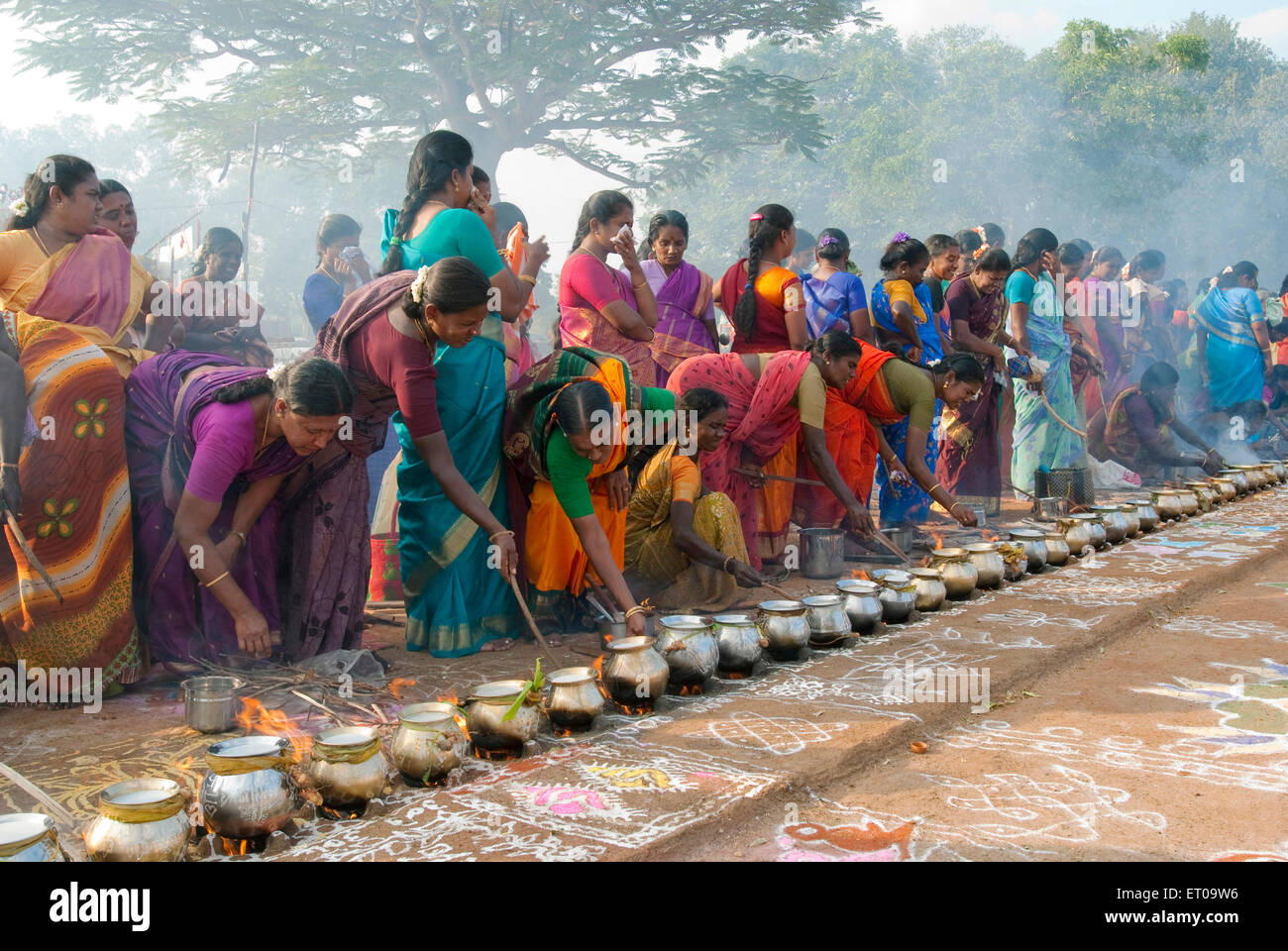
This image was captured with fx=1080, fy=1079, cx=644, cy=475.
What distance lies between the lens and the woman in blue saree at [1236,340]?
32.7ft

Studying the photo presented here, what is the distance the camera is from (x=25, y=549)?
3.27 m

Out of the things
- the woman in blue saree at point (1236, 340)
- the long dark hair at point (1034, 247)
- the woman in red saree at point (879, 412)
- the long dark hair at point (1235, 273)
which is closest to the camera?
the woman in red saree at point (879, 412)

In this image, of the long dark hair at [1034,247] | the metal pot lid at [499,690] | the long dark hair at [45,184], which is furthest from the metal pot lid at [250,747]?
the long dark hair at [1034,247]

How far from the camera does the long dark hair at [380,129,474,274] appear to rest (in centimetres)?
404

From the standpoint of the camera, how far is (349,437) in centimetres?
381

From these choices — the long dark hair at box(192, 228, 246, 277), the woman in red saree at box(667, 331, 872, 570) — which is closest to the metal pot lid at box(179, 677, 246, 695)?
the woman in red saree at box(667, 331, 872, 570)

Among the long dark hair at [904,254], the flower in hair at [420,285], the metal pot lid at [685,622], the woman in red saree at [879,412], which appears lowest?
the metal pot lid at [685,622]

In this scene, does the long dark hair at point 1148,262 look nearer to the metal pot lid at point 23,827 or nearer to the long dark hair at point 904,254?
the long dark hair at point 904,254

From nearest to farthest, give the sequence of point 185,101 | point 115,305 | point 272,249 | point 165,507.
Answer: point 165,507
point 115,305
point 185,101
point 272,249

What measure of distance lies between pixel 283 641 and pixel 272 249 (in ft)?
121

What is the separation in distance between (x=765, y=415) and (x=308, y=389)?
2.67 metres

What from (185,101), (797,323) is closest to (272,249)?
(185,101)

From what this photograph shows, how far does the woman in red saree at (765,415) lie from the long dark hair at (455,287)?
6.57ft
